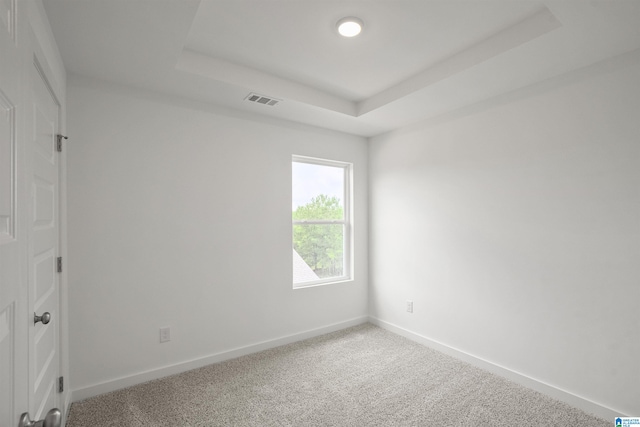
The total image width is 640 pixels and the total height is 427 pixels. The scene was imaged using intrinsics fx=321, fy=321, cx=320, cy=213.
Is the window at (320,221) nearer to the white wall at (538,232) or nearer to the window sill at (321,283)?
the window sill at (321,283)

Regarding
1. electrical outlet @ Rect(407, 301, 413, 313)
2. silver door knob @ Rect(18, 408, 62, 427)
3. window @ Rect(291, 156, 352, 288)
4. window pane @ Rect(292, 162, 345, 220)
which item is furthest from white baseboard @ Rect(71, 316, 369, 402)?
silver door knob @ Rect(18, 408, 62, 427)

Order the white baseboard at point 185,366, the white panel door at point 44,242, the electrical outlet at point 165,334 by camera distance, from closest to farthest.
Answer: the white panel door at point 44,242 < the white baseboard at point 185,366 < the electrical outlet at point 165,334

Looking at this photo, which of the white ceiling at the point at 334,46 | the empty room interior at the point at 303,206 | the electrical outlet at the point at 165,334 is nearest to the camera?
the white ceiling at the point at 334,46

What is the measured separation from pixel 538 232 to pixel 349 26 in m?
2.10

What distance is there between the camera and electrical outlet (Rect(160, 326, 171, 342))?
2699mm

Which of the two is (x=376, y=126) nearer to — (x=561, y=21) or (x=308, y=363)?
(x=561, y=21)

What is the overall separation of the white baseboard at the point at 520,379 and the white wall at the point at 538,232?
4cm

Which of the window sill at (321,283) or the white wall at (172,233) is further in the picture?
the window sill at (321,283)

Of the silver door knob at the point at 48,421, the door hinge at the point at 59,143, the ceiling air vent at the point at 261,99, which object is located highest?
the ceiling air vent at the point at 261,99

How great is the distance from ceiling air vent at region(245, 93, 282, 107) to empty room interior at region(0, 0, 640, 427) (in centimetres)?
4

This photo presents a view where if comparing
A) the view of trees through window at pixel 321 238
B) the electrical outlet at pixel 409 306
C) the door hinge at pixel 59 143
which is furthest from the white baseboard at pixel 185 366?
the door hinge at pixel 59 143

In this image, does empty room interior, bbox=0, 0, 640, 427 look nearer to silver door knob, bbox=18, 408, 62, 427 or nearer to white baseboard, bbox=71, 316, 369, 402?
white baseboard, bbox=71, 316, 369, 402

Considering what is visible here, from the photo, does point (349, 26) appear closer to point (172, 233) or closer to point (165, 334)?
point (172, 233)

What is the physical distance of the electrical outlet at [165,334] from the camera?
2.70m
